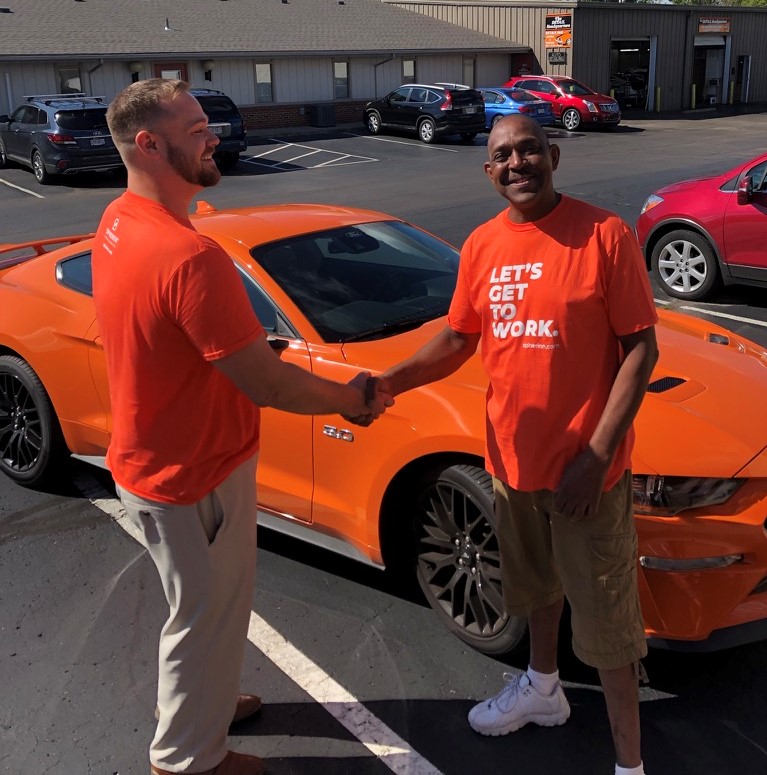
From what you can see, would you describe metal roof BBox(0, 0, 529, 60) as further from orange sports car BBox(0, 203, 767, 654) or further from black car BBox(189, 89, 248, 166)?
orange sports car BBox(0, 203, 767, 654)

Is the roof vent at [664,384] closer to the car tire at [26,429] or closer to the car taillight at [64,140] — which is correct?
the car tire at [26,429]

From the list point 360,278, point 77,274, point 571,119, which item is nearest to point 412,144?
point 571,119

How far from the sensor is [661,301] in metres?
8.76

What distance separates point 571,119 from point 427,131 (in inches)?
235

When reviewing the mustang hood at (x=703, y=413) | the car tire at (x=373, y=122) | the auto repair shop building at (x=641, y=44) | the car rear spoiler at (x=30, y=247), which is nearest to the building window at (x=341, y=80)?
the car tire at (x=373, y=122)

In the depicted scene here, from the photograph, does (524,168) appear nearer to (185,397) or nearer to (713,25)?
(185,397)

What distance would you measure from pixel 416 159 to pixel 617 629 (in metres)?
21.2

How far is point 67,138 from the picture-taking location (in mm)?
19000

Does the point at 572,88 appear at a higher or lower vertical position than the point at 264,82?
lower

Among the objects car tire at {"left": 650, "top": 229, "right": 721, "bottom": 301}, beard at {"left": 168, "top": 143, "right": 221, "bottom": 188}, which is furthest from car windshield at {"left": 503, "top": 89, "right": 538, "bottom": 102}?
beard at {"left": 168, "top": 143, "right": 221, "bottom": 188}

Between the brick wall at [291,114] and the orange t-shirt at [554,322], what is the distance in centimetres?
2887

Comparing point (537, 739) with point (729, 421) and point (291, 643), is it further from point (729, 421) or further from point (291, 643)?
point (729, 421)

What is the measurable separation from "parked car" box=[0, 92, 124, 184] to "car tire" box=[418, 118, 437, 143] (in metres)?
9.53

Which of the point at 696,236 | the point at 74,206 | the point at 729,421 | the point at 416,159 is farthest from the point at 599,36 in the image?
the point at 729,421
